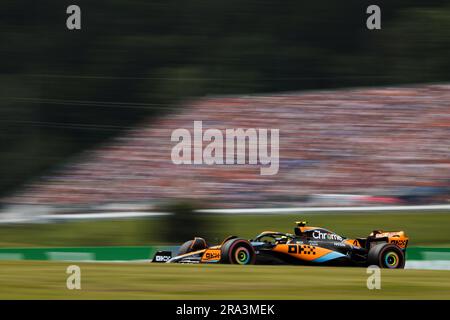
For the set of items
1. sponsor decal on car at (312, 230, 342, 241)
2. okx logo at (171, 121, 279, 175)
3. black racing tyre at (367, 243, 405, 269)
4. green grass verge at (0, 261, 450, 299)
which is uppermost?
okx logo at (171, 121, 279, 175)

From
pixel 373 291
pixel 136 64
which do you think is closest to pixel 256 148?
pixel 136 64

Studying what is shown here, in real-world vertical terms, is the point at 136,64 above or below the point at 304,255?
above

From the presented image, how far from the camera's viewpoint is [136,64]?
46094 millimetres

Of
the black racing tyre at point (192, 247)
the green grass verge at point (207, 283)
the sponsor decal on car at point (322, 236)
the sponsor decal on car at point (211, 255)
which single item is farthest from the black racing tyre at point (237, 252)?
the green grass verge at point (207, 283)

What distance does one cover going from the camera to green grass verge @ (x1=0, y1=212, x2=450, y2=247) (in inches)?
1083

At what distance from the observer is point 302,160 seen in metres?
32.9

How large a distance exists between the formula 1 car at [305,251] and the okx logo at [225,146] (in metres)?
18.1

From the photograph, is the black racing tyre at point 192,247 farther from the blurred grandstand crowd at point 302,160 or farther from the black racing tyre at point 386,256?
the blurred grandstand crowd at point 302,160

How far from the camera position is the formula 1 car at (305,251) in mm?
14344

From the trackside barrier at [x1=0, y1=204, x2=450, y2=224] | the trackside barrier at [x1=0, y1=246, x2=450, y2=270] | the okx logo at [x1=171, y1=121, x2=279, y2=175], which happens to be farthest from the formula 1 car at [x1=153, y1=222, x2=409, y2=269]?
the okx logo at [x1=171, y1=121, x2=279, y2=175]

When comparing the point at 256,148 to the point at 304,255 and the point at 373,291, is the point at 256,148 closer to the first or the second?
the point at 304,255

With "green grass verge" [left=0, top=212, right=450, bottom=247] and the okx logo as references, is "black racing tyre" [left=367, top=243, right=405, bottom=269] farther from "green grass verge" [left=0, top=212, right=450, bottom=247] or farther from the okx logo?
→ the okx logo

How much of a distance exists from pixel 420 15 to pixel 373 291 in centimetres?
3796

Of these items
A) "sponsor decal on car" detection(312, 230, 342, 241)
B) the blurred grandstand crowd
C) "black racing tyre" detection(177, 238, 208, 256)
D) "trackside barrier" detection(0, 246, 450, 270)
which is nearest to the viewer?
"sponsor decal on car" detection(312, 230, 342, 241)
